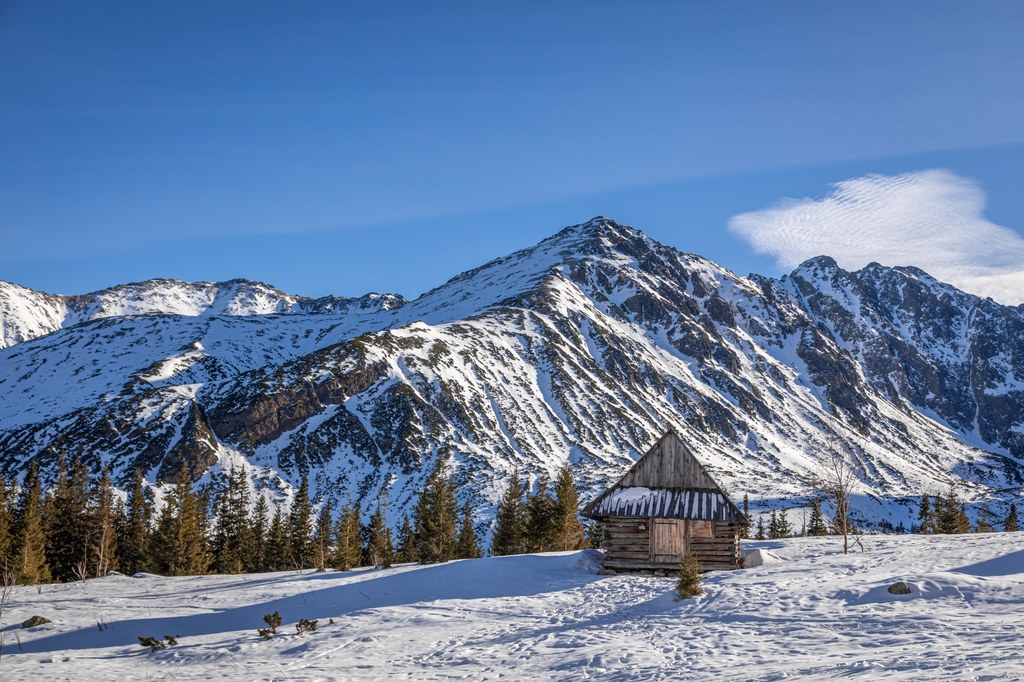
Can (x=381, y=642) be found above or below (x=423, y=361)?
below

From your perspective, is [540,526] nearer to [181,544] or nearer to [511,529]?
[511,529]

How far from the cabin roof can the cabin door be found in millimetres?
677

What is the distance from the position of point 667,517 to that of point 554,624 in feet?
47.1

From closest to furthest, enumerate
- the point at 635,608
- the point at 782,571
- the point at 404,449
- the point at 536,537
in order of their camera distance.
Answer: the point at 635,608
the point at 782,571
the point at 536,537
the point at 404,449

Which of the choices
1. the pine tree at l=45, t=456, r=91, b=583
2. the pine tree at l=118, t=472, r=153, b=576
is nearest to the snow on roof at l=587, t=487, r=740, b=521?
the pine tree at l=45, t=456, r=91, b=583

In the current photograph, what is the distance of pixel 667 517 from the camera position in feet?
122

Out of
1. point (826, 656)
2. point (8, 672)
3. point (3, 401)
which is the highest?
point (3, 401)

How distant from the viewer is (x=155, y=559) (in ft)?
215

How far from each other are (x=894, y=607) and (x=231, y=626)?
22513 mm

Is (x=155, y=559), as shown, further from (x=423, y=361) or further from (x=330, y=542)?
(x=423, y=361)

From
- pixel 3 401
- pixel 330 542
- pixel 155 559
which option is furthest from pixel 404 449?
pixel 3 401

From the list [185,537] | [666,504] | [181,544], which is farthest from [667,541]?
[185,537]

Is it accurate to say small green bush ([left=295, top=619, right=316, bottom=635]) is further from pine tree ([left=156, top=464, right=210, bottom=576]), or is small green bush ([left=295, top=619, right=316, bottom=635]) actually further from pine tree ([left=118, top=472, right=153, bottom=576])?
pine tree ([left=118, top=472, right=153, bottom=576])

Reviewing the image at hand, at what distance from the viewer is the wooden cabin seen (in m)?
36.6
